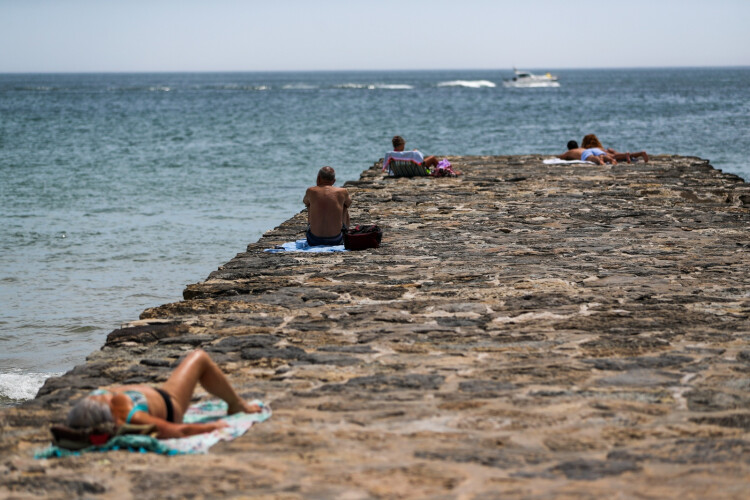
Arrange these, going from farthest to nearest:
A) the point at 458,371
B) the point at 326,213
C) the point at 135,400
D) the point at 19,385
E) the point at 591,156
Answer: the point at 591,156
the point at 326,213
the point at 19,385
the point at 458,371
the point at 135,400

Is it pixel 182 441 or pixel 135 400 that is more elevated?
pixel 135 400

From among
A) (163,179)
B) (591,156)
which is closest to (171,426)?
(591,156)

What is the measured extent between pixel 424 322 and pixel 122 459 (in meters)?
3.06

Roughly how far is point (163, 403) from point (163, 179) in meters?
23.6

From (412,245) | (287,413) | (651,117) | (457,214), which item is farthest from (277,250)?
(651,117)

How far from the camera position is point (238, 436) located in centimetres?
477

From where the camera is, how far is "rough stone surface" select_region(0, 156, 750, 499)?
13.8 ft

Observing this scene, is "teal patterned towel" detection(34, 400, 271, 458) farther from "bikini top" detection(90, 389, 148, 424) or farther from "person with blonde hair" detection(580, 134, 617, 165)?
"person with blonde hair" detection(580, 134, 617, 165)

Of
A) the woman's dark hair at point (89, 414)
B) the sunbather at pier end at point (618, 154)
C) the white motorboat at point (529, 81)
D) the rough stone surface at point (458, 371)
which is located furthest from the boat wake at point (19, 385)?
the white motorboat at point (529, 81)

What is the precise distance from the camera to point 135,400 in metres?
4.59

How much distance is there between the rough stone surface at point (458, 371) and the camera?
13.8 feet

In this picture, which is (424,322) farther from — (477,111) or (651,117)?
(477,111)

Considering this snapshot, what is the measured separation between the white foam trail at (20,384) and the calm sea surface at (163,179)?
2 centimetres

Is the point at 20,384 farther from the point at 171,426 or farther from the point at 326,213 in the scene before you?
the point at 171,426
